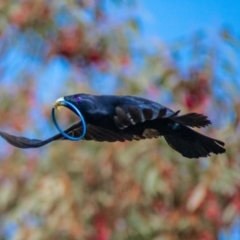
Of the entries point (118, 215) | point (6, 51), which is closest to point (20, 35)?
point (6, 51)

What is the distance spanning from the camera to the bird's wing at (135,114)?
0.81 meters

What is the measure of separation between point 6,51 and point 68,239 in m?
0.98

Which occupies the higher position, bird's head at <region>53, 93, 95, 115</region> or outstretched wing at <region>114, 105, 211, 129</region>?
bird's head at <region>53, 93, 95, 115</region>

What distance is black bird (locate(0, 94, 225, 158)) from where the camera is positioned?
84cm

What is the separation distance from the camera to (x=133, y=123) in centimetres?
80

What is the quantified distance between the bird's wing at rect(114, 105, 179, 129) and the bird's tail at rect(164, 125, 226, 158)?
0.52 ft

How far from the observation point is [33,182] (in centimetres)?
338

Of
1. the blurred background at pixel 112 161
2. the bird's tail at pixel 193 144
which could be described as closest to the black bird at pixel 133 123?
the bird's tail at pixel 193 144

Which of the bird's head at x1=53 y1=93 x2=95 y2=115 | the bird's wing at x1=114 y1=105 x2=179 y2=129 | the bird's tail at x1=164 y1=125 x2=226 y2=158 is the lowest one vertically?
the bird's wing at x1=114 y1=105 x2=179 y2=129

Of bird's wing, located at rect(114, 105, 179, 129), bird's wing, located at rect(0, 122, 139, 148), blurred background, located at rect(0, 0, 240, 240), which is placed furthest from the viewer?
blurred background, located at rect(0, 0, 240, 240)

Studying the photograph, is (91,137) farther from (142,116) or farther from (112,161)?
(112,161)

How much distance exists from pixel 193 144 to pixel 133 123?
0.23m

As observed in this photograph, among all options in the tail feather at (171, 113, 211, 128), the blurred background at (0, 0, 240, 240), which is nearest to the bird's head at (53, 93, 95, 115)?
the tail feather at (171, 113, 211, 128)

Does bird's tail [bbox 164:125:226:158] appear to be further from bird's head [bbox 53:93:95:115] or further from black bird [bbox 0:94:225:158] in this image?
bird's head [bbox 53:93:95:115]
